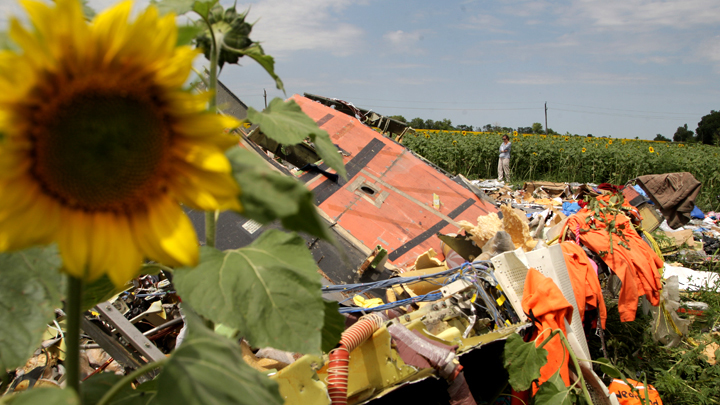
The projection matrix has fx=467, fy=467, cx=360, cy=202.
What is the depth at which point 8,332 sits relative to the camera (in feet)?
1.76

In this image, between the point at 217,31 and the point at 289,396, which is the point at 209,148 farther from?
the point at 289,396

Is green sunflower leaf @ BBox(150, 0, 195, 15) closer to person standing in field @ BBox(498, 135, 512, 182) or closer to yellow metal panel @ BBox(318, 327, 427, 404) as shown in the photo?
yellow metal panel @ BBox(318, 327, 427, 404)

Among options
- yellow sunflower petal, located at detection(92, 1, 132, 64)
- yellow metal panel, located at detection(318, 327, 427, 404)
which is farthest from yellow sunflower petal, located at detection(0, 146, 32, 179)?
yellow metal panel, located at detection(318, 327, 427, 404)

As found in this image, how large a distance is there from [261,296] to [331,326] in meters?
0.22

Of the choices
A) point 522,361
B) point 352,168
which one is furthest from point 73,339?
point 352,168

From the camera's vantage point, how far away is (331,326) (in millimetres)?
768

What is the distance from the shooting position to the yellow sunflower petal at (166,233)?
1.41ft

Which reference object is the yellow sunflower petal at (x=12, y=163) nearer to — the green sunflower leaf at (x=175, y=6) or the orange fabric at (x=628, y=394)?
the green sunflower leaf at (x=175, y=6)

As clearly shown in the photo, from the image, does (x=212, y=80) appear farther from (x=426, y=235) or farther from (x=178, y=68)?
(x=426, y=235)

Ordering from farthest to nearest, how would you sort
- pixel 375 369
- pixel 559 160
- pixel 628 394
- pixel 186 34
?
pixel 559 160
pixel 628 394
pixel 375 369
pixel 186 34

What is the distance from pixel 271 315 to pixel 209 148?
0.77 ft

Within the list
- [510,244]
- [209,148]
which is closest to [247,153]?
[209,148]

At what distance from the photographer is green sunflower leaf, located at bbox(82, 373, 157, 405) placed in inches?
22.5

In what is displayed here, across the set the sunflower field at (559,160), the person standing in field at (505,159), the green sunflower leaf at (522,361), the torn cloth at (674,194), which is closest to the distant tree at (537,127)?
the sunflower field at (559,160)
